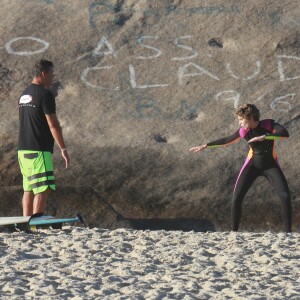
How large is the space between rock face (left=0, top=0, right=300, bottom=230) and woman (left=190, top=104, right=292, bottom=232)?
58cm

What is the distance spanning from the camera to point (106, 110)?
10.4m

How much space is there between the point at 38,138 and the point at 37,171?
0.27 metres

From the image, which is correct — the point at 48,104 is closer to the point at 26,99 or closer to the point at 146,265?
the point at 26,99

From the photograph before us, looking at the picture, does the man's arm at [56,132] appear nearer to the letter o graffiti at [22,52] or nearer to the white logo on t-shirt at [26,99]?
the white logo on t-shirt at [26,99]

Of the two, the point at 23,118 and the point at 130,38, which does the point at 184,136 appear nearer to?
the point at 130,38

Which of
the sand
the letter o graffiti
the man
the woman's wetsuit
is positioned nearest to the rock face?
the letter o graffiti

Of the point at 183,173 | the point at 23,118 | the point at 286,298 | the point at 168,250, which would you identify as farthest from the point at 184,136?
the point at 286,298

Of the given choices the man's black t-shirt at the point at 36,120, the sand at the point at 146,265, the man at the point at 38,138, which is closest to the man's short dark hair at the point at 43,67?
the man at the point at 38,138

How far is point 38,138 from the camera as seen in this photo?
351 inches

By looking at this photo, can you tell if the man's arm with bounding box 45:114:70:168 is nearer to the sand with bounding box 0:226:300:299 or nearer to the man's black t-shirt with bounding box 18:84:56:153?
the man's black t-shirt with bounding box 18:84:56:153

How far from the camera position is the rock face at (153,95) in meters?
10.1

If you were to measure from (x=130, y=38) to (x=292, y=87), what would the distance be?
1634 mm

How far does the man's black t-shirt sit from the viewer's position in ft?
29.1

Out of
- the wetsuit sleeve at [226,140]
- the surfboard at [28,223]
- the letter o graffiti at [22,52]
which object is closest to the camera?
the surfboard at [28,223]
